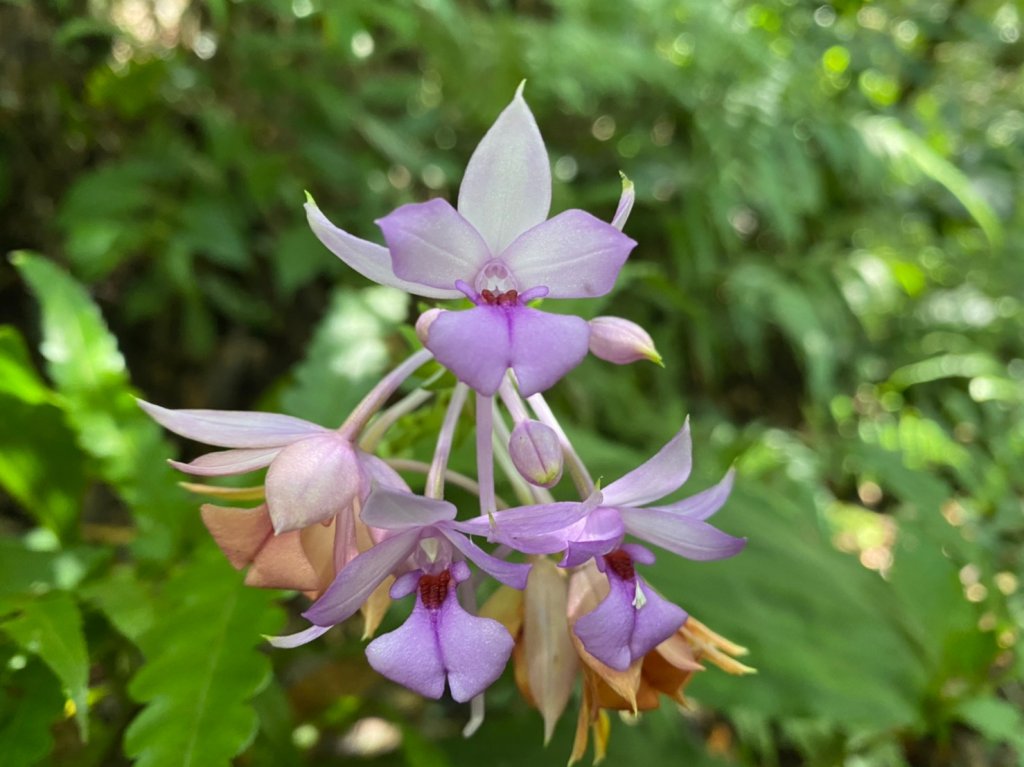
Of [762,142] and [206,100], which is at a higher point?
[206,100]

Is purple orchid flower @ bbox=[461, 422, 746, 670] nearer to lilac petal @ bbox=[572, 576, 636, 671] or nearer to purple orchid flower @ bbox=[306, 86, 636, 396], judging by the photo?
lilac petal @ bbox=[572, 576, 636, 671]

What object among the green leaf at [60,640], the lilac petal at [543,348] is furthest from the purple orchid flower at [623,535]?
the green leaf at [60,640]

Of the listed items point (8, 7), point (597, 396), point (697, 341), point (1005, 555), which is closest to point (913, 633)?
point (1005, 555)

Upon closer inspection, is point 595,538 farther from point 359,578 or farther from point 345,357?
point 345,357

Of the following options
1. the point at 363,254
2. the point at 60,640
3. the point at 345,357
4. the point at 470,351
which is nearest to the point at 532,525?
the point at 470,351

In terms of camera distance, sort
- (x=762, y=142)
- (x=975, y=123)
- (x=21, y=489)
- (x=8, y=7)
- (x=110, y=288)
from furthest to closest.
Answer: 1. (x=975, y=123)
2. (x=762, y=142)
3. (x=110, y=288)
4. (x=8, y=7)
5. (x=21, y=489)

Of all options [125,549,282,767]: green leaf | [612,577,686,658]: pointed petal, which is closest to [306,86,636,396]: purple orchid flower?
[612,577,686,658]: pointed petal

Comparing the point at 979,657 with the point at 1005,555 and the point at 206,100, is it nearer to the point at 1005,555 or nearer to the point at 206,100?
the point at 1005,555
